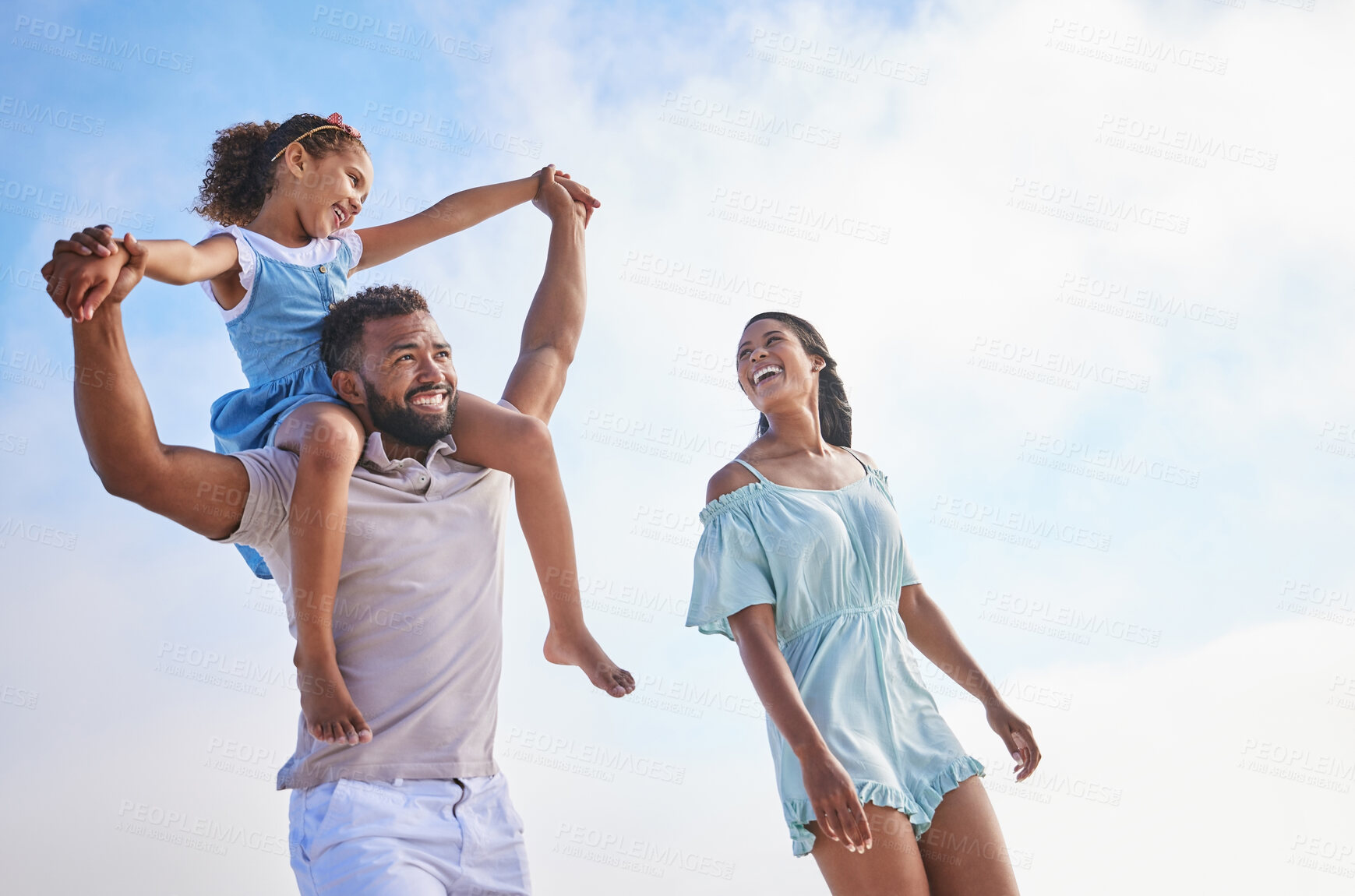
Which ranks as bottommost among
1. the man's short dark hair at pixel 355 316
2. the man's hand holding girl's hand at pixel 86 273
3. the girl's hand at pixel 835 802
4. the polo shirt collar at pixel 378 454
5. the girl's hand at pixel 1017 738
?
the girl's hand at pixel 835 802

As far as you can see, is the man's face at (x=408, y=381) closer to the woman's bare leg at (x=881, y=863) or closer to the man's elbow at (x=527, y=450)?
the man's elbow at (x=527, y=450)

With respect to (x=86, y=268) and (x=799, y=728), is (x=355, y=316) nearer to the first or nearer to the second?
(x=86, y=268)

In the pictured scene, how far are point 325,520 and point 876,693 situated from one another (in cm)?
138

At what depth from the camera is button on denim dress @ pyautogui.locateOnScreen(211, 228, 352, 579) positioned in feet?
8.62

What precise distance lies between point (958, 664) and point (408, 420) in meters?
1.62

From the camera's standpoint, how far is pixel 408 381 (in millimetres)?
2482

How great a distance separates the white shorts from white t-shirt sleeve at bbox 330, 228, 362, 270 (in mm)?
1371

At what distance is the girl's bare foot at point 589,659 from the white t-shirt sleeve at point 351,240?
1.09 m

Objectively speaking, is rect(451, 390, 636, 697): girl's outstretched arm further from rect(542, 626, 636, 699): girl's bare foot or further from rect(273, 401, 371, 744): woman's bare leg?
rect(273, 401, 371, 744): woman's bare leg

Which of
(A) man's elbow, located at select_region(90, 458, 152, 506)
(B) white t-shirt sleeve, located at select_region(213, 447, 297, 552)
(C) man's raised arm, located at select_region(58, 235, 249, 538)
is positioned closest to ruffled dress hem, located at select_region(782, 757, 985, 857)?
(B) white t-shirt sleeve, located at select_region(213, 447, 297, 552)

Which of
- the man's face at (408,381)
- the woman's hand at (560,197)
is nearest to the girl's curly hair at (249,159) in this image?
the woman's hand at (560,197)

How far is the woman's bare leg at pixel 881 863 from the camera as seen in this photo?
245 cm

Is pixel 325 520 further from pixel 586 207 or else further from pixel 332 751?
pixel 586 207

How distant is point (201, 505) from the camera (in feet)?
7.16
